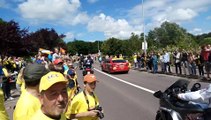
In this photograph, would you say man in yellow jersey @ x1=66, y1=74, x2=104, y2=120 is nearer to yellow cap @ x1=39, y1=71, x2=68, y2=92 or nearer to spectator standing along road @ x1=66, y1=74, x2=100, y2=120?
spectator standing along road @ x1=66, y1=74, x2=100, y2=120

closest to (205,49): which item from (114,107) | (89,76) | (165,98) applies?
(114,107)


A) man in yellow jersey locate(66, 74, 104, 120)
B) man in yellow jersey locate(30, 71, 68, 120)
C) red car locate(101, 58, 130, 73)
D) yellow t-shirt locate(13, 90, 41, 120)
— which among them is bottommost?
red car locate(101, 58, 130, 73)

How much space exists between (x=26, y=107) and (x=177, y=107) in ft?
8.60

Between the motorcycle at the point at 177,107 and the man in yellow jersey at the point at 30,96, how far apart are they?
2.36 meters

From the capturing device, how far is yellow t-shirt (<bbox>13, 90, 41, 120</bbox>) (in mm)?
3395

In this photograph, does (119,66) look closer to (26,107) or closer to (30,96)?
(30,96)

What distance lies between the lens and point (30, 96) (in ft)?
11.8

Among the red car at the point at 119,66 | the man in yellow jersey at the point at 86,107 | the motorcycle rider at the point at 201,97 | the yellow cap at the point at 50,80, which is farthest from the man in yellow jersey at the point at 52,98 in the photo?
the red car at the point at 119,66

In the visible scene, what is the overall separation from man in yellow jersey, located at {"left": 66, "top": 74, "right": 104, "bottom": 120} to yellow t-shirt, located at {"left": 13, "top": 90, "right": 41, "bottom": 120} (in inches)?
41.9

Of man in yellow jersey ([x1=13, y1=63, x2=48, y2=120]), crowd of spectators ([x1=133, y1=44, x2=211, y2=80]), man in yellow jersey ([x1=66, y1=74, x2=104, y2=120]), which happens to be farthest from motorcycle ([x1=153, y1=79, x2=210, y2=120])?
crowd of spectators ([x1=133, y1=44, x2=211, y2=80])

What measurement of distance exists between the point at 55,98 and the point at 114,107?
910cm

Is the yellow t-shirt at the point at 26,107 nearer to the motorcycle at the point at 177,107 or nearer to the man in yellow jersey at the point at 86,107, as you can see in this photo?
the man in yellow jersey at the point at 86,107

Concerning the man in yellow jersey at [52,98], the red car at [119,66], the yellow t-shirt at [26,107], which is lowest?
the red car at [119,66]

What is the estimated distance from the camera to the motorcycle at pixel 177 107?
4.90 metres
